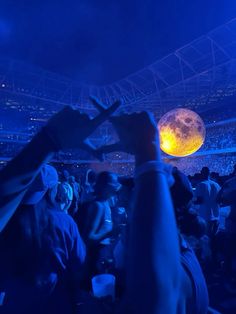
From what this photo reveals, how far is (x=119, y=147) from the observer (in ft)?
3.09

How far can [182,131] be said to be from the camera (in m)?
3.78

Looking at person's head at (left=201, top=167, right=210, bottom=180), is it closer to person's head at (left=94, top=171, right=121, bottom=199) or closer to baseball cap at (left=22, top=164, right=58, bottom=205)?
person's head at (left=94, top=171, right=121, bottom=199)

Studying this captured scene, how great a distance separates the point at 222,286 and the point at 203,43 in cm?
1453

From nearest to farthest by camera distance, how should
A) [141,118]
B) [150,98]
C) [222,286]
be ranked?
[141,118], [222,286], [150,98]

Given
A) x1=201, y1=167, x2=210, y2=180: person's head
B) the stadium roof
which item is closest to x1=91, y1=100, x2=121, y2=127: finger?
x1=201, y1=167, x2=210, y2=180: person's head

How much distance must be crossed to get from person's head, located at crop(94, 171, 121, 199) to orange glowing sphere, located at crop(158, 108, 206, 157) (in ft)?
2.72

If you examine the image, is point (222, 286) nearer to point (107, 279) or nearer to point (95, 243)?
point (95, 243)

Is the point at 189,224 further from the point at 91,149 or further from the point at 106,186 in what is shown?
the point at 106,186

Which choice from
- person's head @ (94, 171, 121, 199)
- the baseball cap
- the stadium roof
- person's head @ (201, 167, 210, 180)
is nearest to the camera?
the baseball cap

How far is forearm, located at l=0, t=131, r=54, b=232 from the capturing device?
1014mm

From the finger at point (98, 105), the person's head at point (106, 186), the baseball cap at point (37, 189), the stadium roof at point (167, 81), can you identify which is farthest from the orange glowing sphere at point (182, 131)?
the stadium roof at point (167, 81)

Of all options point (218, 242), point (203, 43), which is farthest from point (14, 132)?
point (218, 242)

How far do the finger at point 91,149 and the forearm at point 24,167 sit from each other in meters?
0.13

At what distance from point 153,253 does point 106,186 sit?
302 cm
